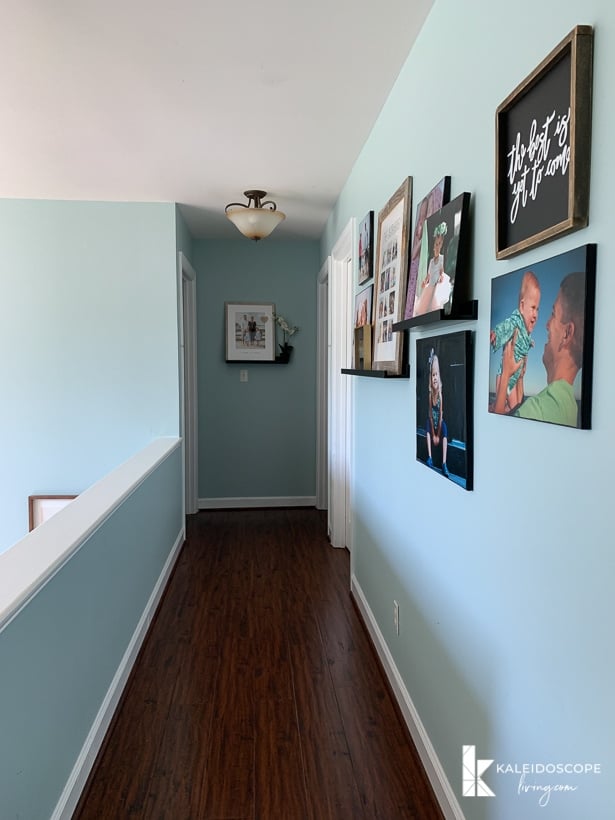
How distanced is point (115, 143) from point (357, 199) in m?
1.23

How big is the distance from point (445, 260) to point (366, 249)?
1176 millimetres

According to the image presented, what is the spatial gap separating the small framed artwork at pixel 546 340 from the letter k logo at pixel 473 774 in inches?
34.0

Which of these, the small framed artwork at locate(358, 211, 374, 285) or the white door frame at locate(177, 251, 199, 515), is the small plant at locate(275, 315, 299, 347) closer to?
the white door frame at locate(177, 251, 199, 515)

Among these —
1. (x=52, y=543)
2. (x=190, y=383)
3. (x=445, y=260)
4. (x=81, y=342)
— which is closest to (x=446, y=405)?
(x=445, y=260)

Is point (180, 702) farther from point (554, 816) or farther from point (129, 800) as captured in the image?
point (554, 816)

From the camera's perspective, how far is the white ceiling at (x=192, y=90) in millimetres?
1695

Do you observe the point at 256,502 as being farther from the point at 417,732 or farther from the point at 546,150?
the point at 546,150

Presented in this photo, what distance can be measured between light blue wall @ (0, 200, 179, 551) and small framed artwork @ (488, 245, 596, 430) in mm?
2864

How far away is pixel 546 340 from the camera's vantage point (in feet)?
3.24

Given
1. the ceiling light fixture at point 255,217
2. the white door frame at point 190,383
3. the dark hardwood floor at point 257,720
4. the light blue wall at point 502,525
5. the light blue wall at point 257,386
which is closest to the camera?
the light blue wall at point 502,525

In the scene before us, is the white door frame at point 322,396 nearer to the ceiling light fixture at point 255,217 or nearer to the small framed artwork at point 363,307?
the ceiling light fixture at point 255,217

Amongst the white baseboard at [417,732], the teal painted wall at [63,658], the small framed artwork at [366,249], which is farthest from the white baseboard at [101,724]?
the small framed artwork at [366,249]

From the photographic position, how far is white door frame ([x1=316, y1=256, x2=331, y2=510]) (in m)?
4.52

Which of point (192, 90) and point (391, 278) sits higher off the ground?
point (192, 90)
